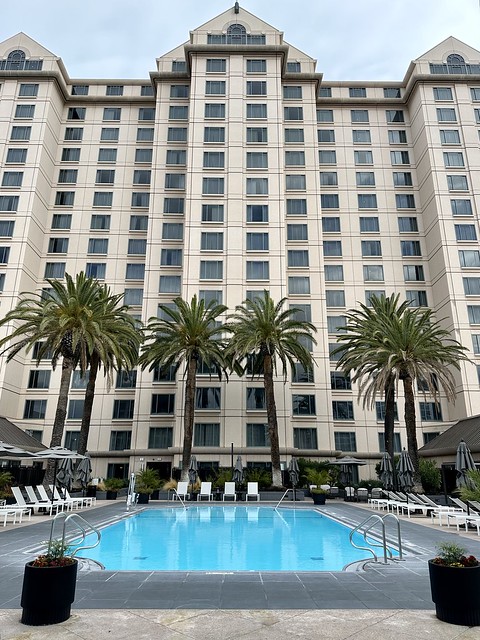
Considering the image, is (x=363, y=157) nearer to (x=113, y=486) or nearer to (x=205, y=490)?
(x=205, y=490)

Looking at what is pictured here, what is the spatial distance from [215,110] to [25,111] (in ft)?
65.2

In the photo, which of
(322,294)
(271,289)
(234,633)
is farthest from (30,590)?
(322,294)

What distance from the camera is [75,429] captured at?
41.3 meters

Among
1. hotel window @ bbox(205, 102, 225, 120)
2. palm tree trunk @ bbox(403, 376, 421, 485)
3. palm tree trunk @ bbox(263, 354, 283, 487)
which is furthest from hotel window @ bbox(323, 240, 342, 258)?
palm tree trunk @ bbox(403, 376, 421, 485)

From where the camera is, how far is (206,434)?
3812 cm

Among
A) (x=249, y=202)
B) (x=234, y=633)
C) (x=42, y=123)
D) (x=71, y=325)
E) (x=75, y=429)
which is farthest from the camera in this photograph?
(x=42, y=123)

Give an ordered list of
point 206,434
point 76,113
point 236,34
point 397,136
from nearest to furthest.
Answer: point 206,434 < point 236,34 < point 397,136 < point 76,113

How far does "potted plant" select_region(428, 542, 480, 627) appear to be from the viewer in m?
6.46

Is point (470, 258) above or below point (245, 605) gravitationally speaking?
above

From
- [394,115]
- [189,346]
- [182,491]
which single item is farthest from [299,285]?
[394,115]

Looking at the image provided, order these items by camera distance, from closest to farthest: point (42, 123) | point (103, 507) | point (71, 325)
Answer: point (103, 507) → point (71, 325) → point (42, 123)

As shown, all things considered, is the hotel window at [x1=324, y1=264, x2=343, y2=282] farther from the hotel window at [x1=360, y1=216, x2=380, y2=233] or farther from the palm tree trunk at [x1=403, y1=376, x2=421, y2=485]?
the palm tree trunk at [x1=403, y1=376, x2=421, y2=485]

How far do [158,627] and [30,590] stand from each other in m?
1.89

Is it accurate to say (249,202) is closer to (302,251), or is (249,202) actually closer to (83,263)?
(302,251)
